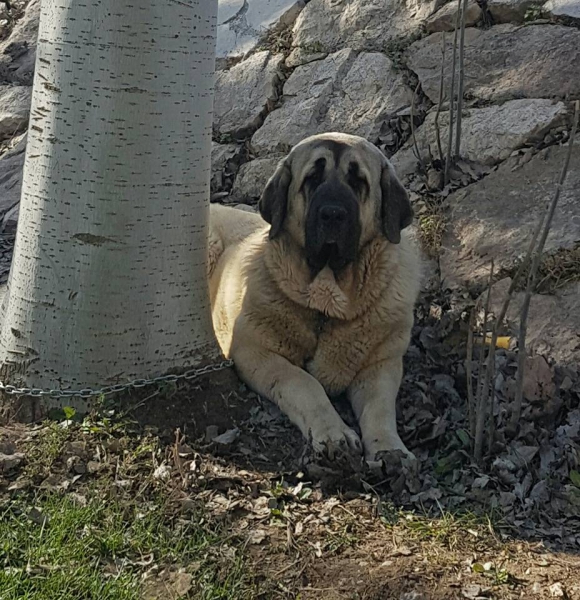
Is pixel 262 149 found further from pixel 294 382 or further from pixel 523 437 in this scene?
pixel 523 437

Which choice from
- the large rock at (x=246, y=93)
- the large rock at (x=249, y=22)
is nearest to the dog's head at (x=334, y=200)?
the large rock at (x=246, y=93)

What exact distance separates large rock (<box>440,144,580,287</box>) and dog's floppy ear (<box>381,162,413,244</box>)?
1.06 m

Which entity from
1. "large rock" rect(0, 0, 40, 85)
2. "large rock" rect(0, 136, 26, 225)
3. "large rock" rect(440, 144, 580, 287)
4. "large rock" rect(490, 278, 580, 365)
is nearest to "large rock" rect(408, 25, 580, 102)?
"large rock" rect(440, 144, 580, 287)

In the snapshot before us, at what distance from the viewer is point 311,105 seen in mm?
6887

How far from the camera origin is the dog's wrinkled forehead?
4035 mm

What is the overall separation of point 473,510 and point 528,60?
4307 mm

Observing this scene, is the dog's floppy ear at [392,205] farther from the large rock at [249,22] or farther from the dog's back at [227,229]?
the large rock at [249,22]

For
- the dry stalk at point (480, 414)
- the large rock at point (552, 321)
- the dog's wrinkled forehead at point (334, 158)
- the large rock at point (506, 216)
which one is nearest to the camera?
the dry stalk at point (480, 414)

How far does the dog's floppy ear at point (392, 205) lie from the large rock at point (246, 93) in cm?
310

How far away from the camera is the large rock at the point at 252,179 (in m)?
6.53

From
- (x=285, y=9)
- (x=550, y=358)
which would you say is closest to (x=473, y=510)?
(x=550, y=358)

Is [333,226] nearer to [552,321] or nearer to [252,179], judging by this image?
[552,321]

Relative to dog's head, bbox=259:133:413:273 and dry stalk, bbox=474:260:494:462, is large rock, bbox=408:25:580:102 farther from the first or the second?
dry stalk, bbox=474:260:494:462

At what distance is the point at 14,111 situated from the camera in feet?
26.6
